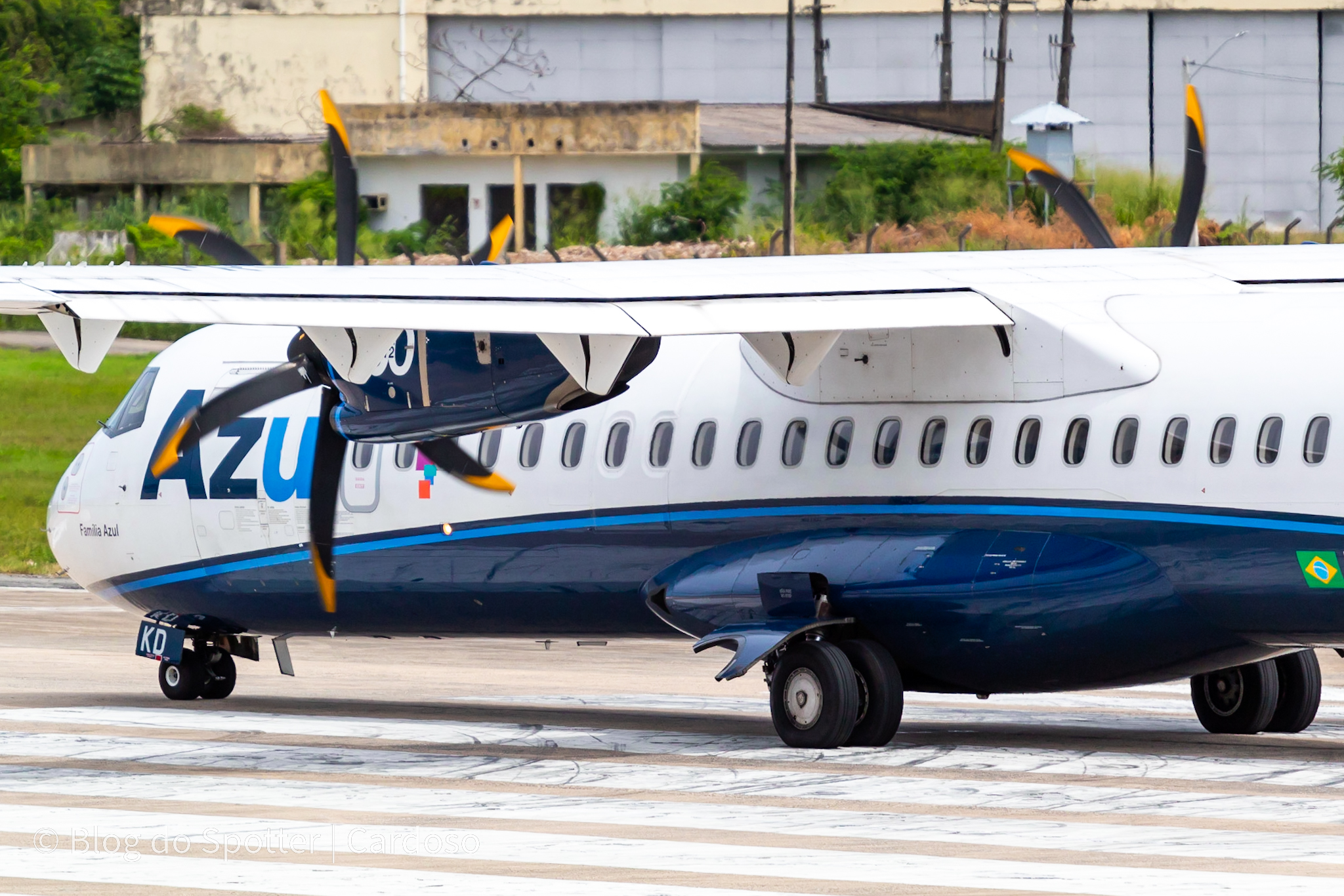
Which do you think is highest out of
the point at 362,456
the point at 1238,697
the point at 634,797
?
the point at 362,456

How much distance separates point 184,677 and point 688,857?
9313 mm

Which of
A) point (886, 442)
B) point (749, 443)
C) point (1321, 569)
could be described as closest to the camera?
point (1321, 569)

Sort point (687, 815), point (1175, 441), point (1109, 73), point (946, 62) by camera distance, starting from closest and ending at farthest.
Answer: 1. point (687, 815)
2. point (1175, 441)
3. point (1109, 73)
4. point (946, 62)

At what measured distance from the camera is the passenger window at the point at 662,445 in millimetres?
15195

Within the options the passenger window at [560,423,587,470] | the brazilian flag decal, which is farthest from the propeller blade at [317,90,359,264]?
the brazilian flag decal

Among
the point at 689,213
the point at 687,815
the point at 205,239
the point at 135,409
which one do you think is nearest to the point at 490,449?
the point at 205,239

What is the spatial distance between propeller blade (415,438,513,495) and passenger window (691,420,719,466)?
62.2 inches

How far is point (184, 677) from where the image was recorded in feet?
59.6

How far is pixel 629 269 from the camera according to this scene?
14.3 metres

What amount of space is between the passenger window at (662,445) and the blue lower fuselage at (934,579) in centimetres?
40

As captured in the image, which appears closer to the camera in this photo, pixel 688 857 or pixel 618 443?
A: pixel 688 857

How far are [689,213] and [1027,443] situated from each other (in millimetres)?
42112

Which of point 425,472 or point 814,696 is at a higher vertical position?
point 425,472

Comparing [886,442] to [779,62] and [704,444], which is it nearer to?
[704,444]
